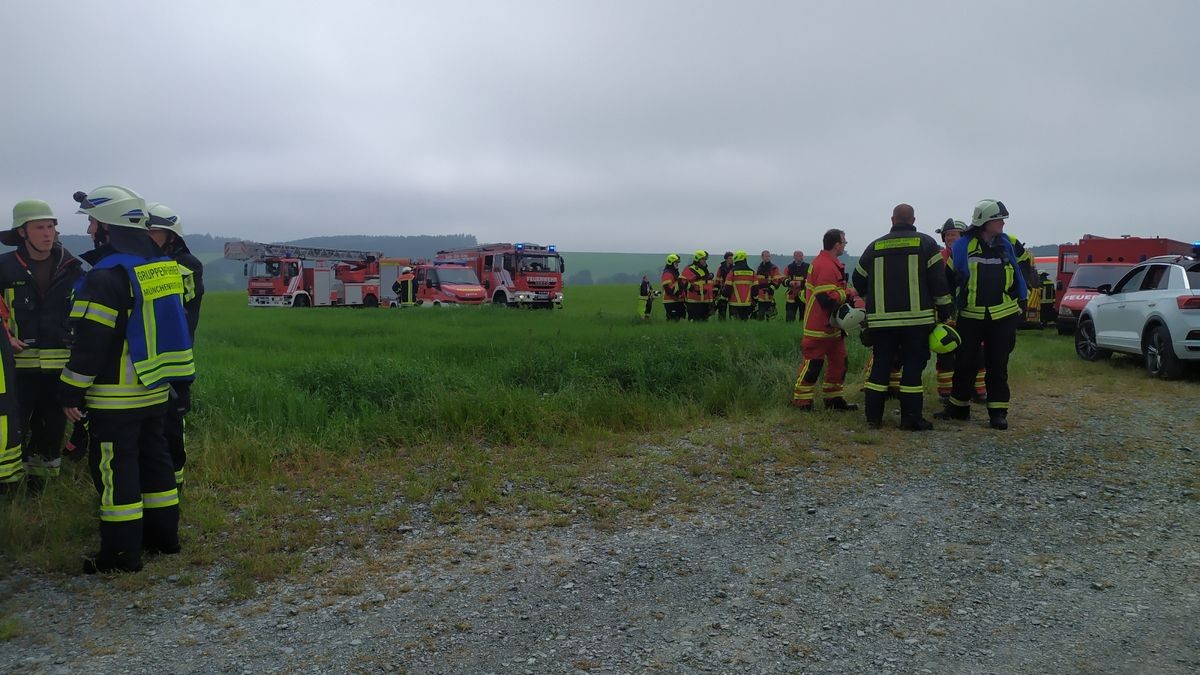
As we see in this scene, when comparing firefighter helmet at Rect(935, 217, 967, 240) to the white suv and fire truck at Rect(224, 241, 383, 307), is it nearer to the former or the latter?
the white suv

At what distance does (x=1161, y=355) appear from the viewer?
9.47 m

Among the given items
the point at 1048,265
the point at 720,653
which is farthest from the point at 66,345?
the point at 1048,265

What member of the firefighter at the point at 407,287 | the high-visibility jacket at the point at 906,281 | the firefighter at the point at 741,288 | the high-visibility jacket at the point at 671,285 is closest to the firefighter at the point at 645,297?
the high-visibility jacket at the point at 671,285

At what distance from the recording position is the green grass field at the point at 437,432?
14.5ft

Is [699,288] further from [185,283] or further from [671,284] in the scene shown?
[185,283]

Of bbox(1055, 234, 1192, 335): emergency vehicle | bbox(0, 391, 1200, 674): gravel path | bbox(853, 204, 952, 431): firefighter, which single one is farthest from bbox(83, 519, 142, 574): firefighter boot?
bbox(1055, 234, 1192, 335): emergency vehicle

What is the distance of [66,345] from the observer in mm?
5043

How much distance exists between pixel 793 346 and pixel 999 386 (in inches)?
173

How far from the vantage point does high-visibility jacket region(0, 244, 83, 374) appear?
→ 16.1ft

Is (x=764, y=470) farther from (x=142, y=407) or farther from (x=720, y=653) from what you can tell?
(x=142, y=407)

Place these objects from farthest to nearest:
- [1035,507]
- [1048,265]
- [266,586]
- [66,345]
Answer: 1. [1048,265]
2. [66,345]
3. [1035,507]
4. [266,586]

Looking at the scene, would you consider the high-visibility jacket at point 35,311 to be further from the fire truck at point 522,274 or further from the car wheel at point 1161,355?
the fire truck at point 522,274

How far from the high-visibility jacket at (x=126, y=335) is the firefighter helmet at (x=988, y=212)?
20.6 ft

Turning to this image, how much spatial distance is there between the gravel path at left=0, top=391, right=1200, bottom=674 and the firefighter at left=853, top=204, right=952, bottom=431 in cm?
171
